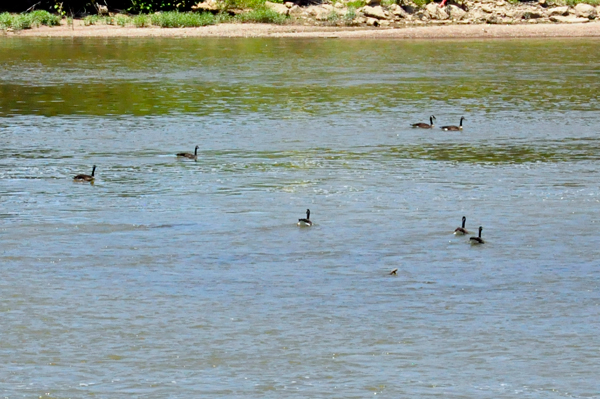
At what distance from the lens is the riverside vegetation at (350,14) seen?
203 ft

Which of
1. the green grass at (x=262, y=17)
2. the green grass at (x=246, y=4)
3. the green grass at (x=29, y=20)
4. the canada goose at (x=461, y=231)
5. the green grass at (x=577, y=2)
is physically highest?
the green grass at (x=577, y=2)

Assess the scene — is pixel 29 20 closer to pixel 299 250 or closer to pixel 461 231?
pixel 299 250

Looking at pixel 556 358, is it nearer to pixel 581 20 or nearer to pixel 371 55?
pixel 371 55

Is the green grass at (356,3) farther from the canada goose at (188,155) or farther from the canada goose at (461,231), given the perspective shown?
the canada goose at (461,231)

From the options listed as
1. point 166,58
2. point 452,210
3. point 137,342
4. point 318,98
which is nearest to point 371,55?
point 166,58

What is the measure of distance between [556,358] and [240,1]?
55508 mm

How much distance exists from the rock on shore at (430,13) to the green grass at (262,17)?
1300 mm

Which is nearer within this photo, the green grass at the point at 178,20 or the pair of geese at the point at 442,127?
the pair of geese at the point at 442,127

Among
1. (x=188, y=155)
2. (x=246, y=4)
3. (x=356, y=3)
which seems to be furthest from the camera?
(x=356, y=3)

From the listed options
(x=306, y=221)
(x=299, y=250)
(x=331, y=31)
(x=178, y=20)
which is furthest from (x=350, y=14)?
(x=299, y=250)

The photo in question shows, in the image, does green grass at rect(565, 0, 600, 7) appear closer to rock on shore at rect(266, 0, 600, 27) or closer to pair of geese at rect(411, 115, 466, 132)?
rock on shore at rect(266, 0, 600, 27)

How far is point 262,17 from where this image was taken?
62.7 m

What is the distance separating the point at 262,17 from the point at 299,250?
159 ft

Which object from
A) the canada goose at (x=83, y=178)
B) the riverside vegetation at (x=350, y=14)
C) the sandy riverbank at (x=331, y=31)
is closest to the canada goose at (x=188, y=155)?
the canada goose at (x=83, y=178)
